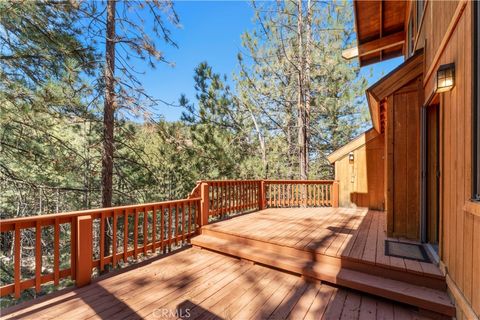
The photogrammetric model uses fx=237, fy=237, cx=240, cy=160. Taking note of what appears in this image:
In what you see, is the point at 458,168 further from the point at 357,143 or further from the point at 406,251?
the point at 357,143

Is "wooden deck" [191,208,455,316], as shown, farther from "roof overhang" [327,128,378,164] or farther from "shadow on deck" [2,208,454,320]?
"roof overhang" [327,128,378,164]

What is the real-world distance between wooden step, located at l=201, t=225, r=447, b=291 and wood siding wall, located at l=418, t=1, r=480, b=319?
224mm

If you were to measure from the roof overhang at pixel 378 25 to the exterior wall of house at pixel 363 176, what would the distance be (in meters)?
2.45

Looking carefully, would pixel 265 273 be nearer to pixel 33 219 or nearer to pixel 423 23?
pixel 33 219

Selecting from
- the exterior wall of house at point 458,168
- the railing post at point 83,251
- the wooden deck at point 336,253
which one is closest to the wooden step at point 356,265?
the wooden deck at point 336,253

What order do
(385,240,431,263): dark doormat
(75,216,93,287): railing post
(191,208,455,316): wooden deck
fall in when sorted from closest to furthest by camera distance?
(191,208,455,316): wooden deck < (75,216,93,287): railing post < (385,240,431,263): dark doormat

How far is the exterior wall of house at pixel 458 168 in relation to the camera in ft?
5.58

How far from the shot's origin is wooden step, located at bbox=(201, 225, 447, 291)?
244cm

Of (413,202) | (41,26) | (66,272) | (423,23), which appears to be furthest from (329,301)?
(41,26)

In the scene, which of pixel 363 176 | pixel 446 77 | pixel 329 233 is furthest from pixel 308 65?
pixel 446 77

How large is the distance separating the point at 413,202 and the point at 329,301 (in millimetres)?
2065

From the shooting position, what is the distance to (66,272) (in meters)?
2.70

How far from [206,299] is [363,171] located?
19.4ft

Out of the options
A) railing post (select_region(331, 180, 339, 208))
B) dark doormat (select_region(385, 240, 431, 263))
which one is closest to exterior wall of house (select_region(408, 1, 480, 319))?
dark doormat (select_region(385, 240, 431, 263))
